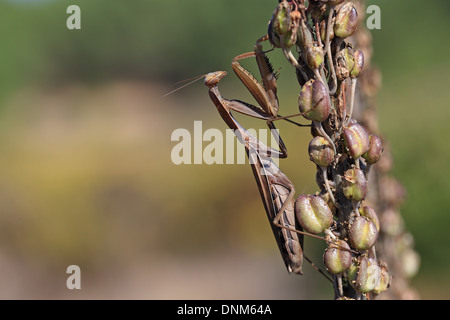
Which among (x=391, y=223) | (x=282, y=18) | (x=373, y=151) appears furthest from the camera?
(x=391, y=223)

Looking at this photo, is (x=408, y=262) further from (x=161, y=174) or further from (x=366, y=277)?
(x=161, y=174)

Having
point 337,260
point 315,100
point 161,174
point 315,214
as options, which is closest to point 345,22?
point 315,100

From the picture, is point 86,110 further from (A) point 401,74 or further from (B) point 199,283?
(A) point 401,74

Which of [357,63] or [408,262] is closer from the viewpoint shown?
[357,63]

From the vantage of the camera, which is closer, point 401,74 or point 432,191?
point 432,191

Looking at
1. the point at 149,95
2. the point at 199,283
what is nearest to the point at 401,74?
the point at 199,283

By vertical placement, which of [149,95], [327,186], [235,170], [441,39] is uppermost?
[149,95]

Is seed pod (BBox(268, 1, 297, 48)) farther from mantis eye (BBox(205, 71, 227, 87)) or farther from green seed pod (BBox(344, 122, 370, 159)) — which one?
mantis eye (BBox(205, 71, 227, 87))

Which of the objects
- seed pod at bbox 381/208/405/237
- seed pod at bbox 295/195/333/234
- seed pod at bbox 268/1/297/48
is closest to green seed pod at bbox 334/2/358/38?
seed pod at bbox 268/1/297/48
